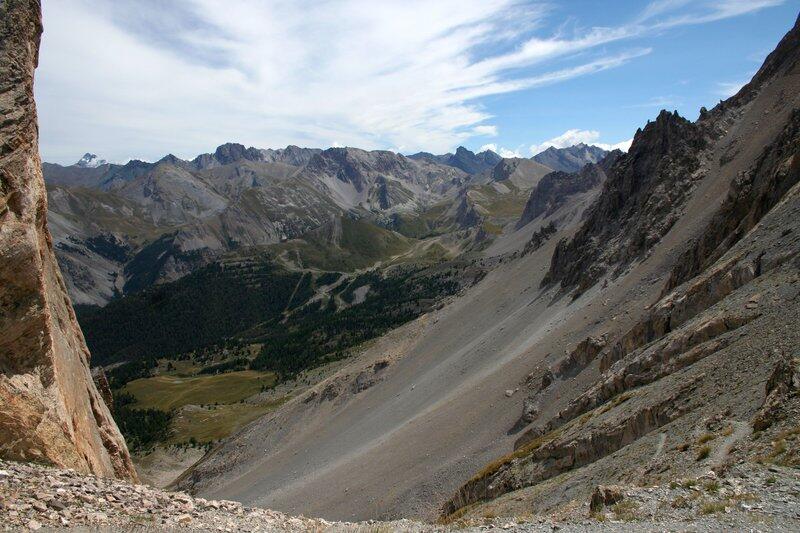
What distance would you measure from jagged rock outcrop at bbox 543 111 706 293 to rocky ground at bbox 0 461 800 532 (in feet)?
178

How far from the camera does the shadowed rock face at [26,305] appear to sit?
17.6 m

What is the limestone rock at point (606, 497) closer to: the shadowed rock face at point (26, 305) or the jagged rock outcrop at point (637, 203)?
the shadowed rock face at point (26, 305)

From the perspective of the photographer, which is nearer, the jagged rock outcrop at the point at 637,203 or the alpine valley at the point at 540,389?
the alpine valley at the point at 540,389

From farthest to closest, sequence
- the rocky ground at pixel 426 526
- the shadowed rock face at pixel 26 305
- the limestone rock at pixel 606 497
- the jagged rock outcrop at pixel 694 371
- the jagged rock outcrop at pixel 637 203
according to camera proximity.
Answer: the jagged rock outcrop at pixel 637 203, the jagged rock outcrop at pixel 694 371, the shadowed rock face at pixel 26 305, the limestone rock at pixel 606 497, the rocky ground at pixel 426 526

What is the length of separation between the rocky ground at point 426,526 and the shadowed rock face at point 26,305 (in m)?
1.89

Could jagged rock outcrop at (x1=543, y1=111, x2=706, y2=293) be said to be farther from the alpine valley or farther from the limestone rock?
the limestone rock

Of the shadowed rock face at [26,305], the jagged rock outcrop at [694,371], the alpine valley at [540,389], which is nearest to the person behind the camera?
the alpine valley at [540,389]

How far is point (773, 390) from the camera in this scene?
60.1 ft

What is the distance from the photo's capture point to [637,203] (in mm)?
82250

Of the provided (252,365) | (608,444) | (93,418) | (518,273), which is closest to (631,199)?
(518,273)

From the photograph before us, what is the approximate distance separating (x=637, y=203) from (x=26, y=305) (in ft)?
271

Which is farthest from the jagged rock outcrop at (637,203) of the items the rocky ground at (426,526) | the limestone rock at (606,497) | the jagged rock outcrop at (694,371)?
the rocky ground at (426,526)

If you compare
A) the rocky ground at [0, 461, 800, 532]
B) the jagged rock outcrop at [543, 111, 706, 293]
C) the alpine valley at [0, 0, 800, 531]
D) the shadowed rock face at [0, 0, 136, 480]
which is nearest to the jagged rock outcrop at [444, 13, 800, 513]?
the alpine valley at [0, 0, 800, 531]

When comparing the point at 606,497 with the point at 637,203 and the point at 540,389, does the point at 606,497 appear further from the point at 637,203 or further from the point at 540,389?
the point at 637,203
